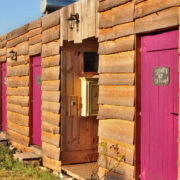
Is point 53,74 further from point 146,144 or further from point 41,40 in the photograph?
point 146,144

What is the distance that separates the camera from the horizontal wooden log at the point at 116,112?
589 cm

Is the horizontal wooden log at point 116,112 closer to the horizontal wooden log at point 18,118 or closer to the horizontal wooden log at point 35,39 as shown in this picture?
the horizontal wooden log at point 35,39

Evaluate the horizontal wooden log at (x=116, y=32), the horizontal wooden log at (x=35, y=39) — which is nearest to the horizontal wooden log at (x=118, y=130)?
the horizontal wooden log at (x=116, y=32)

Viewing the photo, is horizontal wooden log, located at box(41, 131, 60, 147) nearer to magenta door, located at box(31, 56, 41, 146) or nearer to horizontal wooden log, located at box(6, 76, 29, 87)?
magenta door, located at box(31, 56, 41, 146)

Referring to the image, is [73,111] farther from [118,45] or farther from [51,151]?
[118,45]

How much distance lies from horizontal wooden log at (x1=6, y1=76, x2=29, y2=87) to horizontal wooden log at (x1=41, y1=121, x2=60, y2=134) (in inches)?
70.9

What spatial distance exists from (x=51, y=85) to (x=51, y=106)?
1.55 feet

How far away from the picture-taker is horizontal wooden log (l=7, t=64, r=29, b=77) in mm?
10672

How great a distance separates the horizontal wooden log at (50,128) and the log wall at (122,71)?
212 centimetres

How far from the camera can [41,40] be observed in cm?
954

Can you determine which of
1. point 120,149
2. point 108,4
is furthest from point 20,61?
point 120,149

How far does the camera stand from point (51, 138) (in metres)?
8.81

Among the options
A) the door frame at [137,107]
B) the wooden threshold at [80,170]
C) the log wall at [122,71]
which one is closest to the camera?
the log wall at [122,71]

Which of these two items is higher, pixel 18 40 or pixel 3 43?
pixel 3 43
